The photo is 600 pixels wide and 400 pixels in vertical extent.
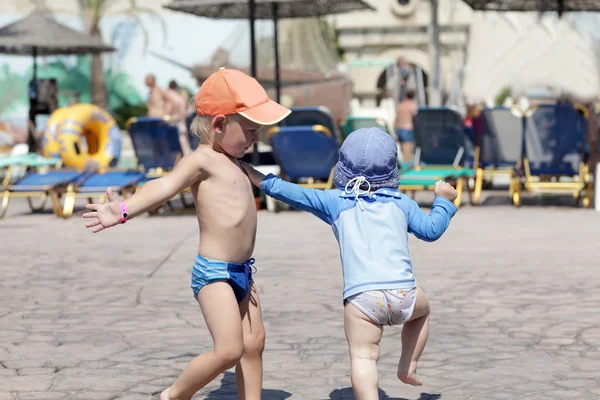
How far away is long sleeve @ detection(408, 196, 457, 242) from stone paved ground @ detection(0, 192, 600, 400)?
2.92 ft

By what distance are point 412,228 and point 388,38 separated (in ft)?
129

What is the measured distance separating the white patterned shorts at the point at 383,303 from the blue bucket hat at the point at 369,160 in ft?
1.18

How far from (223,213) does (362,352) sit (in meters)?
0.65

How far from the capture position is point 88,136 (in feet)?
54.8

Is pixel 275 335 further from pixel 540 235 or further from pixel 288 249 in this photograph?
pixel 540 235

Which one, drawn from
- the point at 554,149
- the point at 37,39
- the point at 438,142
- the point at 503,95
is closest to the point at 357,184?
the point at 554,149

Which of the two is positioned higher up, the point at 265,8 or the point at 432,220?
the point at 265,8

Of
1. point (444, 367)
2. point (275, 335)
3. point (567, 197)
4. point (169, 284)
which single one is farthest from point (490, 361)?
point (567, 197)

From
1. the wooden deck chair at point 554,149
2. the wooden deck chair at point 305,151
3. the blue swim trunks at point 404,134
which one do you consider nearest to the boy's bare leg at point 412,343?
the wooden deck chair at point 305,151

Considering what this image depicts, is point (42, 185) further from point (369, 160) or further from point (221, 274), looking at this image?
point (369, 160)

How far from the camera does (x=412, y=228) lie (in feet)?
11.7

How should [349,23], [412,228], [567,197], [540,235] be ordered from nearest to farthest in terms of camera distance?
[412,228], [540,235], [567,197], [349,23]

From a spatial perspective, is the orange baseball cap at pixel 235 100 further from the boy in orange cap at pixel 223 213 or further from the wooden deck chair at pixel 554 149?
the wooden deck chair at pixel 554 149

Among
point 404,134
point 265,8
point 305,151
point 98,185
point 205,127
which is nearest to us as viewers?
point 205,127
